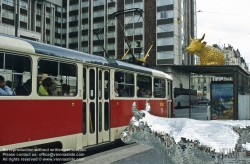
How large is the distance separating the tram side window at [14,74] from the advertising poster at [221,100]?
32.1 feet

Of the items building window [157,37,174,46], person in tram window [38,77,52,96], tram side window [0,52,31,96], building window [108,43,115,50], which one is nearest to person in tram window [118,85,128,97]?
person in tram window [38,77,52,96]

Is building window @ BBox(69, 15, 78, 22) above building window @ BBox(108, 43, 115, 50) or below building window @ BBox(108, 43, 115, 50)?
above

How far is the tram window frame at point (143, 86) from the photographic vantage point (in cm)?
1064

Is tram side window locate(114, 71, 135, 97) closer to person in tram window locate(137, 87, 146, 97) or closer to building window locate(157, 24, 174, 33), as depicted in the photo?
person in tram window locate(137, 87, 146, 97)

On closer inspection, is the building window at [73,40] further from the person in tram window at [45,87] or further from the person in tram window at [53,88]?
the person in tram window at [45,87]

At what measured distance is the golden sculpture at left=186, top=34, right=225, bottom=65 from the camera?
2719 cm

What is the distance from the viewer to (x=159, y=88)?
1266 cm

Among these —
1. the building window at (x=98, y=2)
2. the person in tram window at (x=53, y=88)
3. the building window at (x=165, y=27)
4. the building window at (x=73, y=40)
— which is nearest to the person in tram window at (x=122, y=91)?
the person in tram window at (x=53, y=88)

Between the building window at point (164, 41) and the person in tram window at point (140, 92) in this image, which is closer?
the person in tram window at point (140, 92)

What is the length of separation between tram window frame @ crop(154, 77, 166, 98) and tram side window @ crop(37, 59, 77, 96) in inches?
212

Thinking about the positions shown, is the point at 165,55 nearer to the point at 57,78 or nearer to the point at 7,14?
the point at 7,14

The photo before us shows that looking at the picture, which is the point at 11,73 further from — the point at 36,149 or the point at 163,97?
the point at 163,97

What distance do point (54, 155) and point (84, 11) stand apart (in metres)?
51.0

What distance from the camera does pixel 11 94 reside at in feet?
18.7
